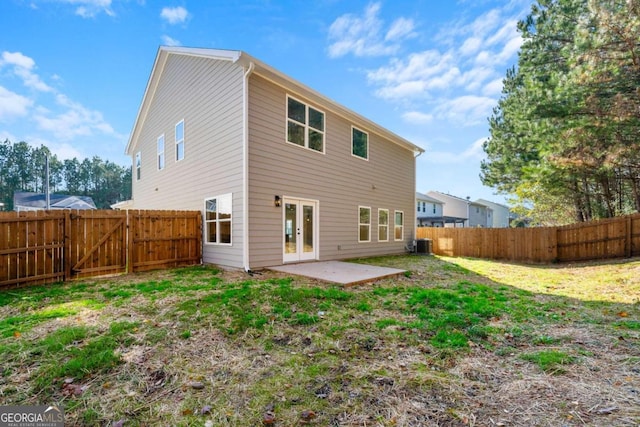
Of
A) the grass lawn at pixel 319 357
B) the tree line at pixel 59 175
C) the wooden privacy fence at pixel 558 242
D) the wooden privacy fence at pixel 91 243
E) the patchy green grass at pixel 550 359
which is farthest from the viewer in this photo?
the tree line at pixel 59 175

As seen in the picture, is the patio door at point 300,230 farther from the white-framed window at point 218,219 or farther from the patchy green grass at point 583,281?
the patchy green grass at point 583,281

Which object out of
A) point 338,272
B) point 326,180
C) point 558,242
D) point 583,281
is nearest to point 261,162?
point 326,180

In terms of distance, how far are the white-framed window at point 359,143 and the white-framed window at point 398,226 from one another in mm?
3364

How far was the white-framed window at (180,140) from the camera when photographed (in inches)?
401

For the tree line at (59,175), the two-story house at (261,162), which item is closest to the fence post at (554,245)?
the two-story house at (261,162)

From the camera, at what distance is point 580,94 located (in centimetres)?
894

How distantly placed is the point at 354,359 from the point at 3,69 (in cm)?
2776

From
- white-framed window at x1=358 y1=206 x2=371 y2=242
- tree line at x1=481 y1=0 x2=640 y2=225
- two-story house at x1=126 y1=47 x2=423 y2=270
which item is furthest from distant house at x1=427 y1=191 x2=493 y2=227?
two-story house at x1=126 y1=47 x2=423 y2=270

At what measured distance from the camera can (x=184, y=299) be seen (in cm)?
476

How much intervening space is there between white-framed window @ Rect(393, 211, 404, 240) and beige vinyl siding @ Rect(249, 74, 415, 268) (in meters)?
0.27

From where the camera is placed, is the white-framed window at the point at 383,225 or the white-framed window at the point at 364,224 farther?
the white-framed window at the point at 383,225

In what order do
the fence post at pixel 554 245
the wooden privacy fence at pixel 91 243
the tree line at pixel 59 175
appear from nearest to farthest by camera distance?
the wooden privacy fence at pixel 91 243
the fence post at pixel 554 245
the tree line at pixel 59 175

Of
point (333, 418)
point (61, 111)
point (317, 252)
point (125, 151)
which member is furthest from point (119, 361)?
point (61, 111)

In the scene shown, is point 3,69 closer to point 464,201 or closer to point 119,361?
point 119,361
